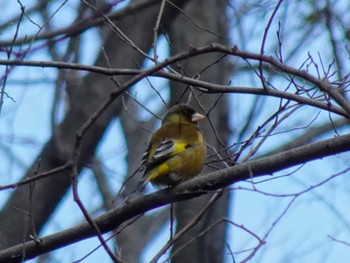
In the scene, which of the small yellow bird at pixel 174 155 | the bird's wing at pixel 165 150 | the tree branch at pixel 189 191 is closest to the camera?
the tree branch at pixel 189 191

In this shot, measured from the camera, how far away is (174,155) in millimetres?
6418

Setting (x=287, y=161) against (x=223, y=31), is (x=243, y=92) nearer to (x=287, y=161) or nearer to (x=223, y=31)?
(x=287, y=161)

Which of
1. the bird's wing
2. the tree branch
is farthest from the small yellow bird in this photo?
the tree branch

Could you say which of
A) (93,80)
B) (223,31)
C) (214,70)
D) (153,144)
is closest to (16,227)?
(93,80)

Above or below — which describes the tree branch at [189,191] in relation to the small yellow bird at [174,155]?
below

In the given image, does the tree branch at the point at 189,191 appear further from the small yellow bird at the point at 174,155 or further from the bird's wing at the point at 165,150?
the bird's wing at the point at 165,150

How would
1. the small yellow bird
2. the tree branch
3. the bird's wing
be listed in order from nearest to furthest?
the tree branch → the small yellow bird → the bird's wing

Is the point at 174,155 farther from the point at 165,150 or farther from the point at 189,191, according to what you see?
the point at 189,191


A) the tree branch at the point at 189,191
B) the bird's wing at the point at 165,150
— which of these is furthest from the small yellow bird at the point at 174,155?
the tree branch at the point at 189,191

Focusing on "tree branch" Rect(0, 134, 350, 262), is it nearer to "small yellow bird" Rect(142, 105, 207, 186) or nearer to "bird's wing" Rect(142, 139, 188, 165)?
"small yellow bird" Rect(142, 105, 207, 186)

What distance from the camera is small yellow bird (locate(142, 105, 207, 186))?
6.20 metres

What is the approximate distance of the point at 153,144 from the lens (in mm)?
6574

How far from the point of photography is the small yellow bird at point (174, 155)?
620cm

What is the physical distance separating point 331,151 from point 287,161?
0.23 metres
